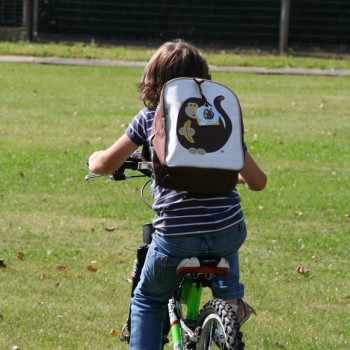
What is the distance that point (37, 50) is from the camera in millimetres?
23734

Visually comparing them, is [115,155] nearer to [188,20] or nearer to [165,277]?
[165,277]

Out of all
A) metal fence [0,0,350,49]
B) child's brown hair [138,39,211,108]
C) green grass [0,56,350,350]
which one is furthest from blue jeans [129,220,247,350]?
metal fence [0,0,350,49]

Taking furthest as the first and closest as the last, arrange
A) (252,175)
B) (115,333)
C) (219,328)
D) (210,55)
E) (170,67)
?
(210,55), (115,333), (252,175), (170,67), (219,328)

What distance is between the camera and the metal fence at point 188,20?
26.3m

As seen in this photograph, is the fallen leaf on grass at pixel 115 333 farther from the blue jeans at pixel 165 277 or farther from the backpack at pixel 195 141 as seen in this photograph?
the backpack at pixel 195 141

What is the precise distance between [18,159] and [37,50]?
12278 millimetres

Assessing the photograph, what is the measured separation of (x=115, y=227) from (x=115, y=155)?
436 centimetres

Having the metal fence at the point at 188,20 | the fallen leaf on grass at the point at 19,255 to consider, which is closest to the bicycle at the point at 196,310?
the fallen leaf on grass at the point at 19,255

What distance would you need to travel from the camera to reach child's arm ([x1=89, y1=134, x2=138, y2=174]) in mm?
4434

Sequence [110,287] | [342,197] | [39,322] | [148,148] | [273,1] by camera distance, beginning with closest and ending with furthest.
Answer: [148,148] → [39,322] → [110,287] → [342,197] → [273,1]

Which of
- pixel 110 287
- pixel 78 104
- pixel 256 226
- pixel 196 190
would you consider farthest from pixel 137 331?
pixel 78 104

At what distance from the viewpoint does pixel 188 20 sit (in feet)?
88.5

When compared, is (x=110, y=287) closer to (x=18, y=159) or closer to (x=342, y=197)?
(x=342, y=197)

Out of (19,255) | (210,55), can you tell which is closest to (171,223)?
(19,255)
